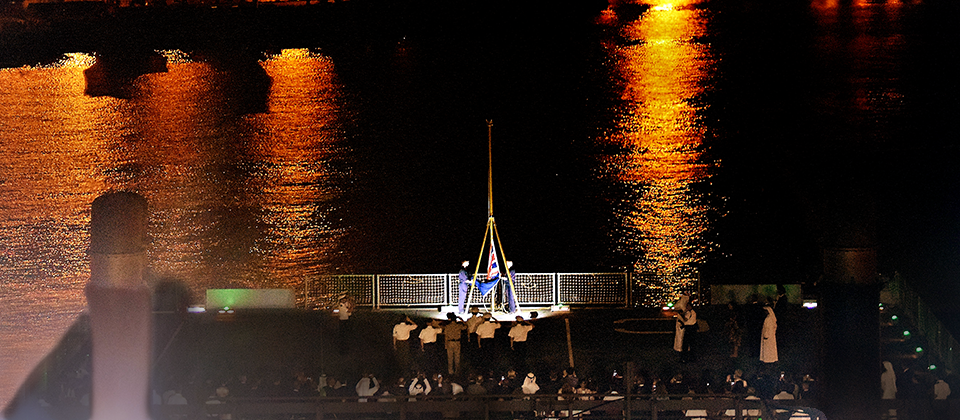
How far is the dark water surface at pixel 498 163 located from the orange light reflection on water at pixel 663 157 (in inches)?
6.7

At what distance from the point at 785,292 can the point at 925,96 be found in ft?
174

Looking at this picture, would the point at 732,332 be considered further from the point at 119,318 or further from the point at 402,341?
the point at 119,318

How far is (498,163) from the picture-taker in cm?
5772

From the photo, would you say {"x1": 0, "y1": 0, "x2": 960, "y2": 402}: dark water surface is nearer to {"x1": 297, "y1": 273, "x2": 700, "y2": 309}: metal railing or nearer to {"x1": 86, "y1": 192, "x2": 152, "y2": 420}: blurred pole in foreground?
{"x1": 297, "y1": 273, "x2": 700, "y2": 309}: metal railing

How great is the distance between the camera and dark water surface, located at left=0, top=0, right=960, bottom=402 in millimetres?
40812

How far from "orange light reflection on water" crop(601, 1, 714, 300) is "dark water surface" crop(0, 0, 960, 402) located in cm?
17

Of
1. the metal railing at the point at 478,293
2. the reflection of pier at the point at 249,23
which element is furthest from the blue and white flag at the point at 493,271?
the reflection of pier at the point at 249,23

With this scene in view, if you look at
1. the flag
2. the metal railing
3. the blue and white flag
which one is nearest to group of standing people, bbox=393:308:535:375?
the flag

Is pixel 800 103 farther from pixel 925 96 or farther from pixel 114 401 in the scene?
pixel 114 401

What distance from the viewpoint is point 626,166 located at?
5453 cm

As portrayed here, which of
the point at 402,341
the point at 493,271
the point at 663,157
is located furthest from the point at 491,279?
the point at 663,157

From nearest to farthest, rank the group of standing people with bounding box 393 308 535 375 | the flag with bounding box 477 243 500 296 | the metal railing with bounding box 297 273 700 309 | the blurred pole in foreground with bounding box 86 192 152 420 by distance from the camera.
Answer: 1. the blurred pole in foreground with bounding box 86 192 152 420
2. the group of standing people with bounding box 393 308 535 375
3. the flag with bounding box 477 243 500 296
4. the metal railing with bounding box 297 273 700 309

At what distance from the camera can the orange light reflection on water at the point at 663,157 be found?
137 feet

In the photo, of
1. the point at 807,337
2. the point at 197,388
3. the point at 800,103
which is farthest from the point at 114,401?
the point at 800,103
